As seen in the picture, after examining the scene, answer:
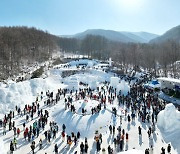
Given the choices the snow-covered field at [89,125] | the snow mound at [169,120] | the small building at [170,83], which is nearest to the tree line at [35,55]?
the snow-covered field at [89,125]

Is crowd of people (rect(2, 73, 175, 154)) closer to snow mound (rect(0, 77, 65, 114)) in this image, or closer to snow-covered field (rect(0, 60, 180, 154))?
snow-covered field (rect(0, 60, 180, 154))

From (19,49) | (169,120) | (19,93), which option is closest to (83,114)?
(169,120)

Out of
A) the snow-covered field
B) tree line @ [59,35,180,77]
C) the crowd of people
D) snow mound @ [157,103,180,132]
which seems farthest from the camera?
tree line @ [59,35,180,77]

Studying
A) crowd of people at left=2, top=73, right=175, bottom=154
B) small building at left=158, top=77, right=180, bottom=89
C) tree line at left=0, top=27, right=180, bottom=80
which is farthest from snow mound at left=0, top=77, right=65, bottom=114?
small building at left=158, top=77, right=180, bottom=89

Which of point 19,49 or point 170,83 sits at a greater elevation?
point 19,49

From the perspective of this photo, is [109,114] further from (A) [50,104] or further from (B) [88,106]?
(A) [50,104]

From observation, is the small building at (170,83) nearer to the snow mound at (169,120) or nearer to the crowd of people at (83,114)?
the crowd of people at (83,114)

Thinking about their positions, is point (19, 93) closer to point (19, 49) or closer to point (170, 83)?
point (170, 83)

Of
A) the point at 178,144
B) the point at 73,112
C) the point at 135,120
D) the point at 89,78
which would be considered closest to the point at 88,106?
the point at 73,112
